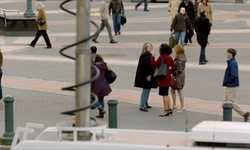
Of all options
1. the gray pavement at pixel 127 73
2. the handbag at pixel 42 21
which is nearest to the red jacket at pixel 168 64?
the gray pavement at pixel 127 73

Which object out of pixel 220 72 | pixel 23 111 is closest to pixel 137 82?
pixel 23 111

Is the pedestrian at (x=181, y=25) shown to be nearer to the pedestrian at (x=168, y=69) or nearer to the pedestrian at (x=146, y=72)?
the pedestrian at (x=146, y=72)

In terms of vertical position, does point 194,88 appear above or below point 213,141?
below

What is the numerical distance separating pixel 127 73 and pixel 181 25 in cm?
425

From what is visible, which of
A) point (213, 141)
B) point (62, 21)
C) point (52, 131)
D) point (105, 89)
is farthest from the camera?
point (62, 21)

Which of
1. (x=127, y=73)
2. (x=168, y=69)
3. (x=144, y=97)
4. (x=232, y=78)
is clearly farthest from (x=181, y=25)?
(x=232, y=78)

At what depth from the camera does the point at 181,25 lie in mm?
25062

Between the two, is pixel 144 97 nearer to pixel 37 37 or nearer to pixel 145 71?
pixel 145 71

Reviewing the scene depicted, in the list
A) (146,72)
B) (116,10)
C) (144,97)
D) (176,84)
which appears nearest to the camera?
(176,84)

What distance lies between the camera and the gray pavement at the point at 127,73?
52.5 ft

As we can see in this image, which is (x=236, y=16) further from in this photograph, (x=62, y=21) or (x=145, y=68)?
(x=145, y=68)

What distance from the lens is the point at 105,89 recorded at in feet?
51.5

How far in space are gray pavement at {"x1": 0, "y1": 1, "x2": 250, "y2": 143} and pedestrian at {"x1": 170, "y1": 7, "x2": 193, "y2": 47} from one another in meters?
0.63

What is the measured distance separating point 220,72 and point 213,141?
14.6 metres
